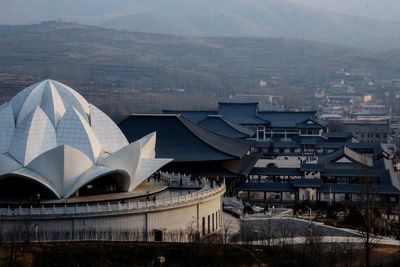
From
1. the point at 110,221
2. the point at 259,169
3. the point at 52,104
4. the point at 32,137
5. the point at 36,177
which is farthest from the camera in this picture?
the point at 259,169

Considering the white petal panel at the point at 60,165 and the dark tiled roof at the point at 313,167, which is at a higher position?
the white petal panel at the point at 60,165

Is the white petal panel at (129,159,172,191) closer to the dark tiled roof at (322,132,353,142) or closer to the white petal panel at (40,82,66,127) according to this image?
the white petal panel at (40,82,66,127)

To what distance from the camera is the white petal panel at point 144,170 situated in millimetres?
27492

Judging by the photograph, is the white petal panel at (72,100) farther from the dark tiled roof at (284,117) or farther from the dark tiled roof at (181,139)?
the dark tiled roof at (284,117)

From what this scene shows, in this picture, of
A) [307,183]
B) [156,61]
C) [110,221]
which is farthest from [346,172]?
[156,61]

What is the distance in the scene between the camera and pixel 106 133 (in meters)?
27.9

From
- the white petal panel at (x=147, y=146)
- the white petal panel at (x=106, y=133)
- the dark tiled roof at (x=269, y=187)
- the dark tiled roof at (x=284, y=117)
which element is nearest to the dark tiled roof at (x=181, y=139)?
the dark tiled roof at (x=269, y=187)

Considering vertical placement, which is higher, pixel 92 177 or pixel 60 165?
pixel 60 165

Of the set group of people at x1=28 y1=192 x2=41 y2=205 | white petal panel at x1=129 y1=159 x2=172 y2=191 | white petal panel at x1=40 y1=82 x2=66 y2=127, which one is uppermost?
white petal panel at x1=40 y1=82 x2=66 y2=127

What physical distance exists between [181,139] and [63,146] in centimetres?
1503

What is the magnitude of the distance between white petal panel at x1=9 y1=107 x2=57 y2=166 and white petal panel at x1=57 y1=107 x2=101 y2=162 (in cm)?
29

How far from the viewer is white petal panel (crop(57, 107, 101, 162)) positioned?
2662 centimetres

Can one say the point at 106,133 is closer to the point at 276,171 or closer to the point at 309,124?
the point at 276,171

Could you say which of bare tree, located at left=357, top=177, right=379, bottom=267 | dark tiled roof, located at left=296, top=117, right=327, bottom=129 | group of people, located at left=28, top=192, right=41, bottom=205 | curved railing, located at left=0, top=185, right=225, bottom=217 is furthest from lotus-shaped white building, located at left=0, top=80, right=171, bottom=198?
dark tiled roof, located at left=296, top=117, right=327, bottom=129
